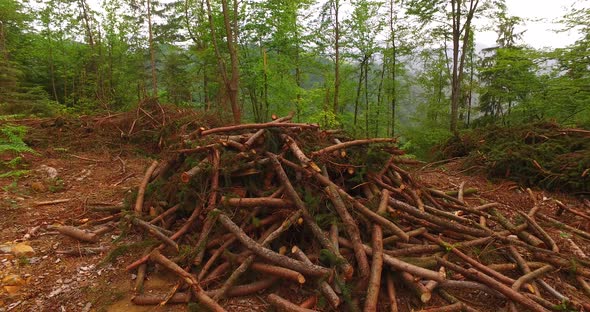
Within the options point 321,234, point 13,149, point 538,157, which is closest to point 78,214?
point 13,149

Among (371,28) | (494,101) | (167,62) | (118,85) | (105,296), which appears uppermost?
(371,28)

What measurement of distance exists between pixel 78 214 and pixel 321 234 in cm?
374

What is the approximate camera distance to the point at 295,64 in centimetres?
1451

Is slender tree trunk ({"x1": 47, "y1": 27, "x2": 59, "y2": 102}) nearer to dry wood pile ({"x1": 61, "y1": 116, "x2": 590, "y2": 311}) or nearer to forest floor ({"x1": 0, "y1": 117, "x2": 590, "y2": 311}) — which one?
forest floor ({"x1": 0, "y1": 117, "x2": 590, "y2": 311})

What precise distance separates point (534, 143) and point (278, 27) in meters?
11.1

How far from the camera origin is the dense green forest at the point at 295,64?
10.8 metres

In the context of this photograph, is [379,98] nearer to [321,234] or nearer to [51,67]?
[321,234]

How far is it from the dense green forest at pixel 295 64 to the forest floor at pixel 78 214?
3.25 metres

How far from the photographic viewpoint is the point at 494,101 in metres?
20.9

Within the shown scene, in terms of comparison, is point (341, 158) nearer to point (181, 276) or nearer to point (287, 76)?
point (181, 276)

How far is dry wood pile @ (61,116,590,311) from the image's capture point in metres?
2.82

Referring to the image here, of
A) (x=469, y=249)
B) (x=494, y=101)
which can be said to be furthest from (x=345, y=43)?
(x=469, y=249)

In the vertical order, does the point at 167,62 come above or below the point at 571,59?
above

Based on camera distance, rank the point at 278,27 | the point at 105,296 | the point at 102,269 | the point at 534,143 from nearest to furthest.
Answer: the point at 105,296 < the point at 102,269 < the point at 534,143 < the point at 278,27
